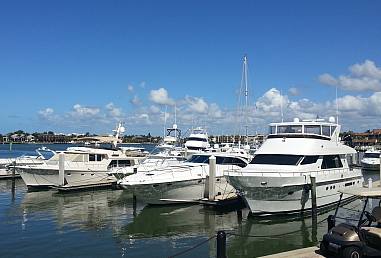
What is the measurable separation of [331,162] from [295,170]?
3563 mm

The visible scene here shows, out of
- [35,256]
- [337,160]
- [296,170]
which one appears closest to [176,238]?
[35,256]

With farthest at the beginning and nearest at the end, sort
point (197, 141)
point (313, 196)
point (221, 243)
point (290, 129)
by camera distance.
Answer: point (197, 141) < point (290, 129) < point (313, 196) < point (221, 243)

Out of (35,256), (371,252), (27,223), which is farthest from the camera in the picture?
(27,223)

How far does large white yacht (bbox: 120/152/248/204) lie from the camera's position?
23891mm

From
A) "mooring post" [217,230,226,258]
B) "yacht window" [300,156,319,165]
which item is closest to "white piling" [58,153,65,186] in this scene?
"yacht window" [300,156,319,165]

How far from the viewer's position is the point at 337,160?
24328mm

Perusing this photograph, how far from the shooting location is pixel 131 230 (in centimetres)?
1956

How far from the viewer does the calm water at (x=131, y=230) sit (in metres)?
16.1

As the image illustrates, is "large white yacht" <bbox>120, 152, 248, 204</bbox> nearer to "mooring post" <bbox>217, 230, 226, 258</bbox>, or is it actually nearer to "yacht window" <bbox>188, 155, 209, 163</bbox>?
"yacht window" <bbox>188, 155, 209, 163</bbox>

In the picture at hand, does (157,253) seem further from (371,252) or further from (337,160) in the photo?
(337,160)

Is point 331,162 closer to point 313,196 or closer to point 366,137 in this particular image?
point 313,196

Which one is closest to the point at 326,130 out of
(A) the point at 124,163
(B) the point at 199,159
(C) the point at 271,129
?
(C) the point at 271,129

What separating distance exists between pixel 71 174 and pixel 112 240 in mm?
16146

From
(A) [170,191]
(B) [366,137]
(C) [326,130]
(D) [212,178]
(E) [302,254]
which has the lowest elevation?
(E) [302,254]
